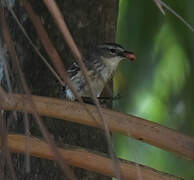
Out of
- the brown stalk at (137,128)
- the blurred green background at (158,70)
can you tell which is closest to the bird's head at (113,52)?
the blurred green background at (158,70)

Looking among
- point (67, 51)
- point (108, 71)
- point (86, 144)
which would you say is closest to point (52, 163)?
point (86, 144)

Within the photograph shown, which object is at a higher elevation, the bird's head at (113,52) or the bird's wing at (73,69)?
the bird's head at (113,52)

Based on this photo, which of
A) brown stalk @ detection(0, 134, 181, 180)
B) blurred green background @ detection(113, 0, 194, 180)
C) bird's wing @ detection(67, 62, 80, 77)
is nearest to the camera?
brown stalk @ detection(0, 134, 181, 180)

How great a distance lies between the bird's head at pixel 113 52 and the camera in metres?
3.34

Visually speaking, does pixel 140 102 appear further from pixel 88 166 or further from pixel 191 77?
pixel 88 166

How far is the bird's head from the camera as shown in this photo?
3339 mm

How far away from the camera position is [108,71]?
12.0 feet

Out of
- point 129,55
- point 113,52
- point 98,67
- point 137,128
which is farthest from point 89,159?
point 98,67

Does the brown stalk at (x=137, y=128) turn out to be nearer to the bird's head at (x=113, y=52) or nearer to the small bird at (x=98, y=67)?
the small bird at (x=98, y=67)

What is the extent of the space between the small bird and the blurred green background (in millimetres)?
130

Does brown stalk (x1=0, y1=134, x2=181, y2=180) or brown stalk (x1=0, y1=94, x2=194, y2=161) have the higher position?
brown stalk (x1=0, y1=94, x2=194, y2=161)

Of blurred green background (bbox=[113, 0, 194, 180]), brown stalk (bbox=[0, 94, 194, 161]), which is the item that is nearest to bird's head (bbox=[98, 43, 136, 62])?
blurred green background (bbox=[113, 0, 194, 180])

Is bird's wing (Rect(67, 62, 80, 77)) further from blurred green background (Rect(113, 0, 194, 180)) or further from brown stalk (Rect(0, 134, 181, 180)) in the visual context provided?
brown stalk (Rect(0, 134, 181, 180))

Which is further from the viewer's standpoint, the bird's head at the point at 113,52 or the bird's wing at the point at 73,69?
the bird's head at the point at 113,52
